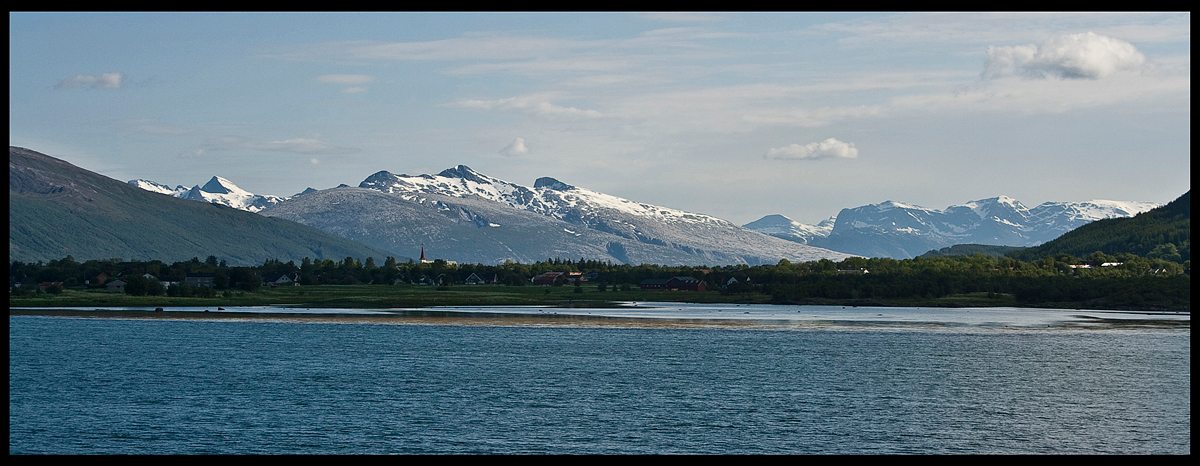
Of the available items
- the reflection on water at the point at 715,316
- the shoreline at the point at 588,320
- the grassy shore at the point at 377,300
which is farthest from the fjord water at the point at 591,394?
the grassy shore at the point at 377,300

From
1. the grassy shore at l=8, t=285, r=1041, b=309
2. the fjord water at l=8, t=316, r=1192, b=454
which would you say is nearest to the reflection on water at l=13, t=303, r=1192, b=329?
the grassy shore at l=8, t=285, r=1041, b=309

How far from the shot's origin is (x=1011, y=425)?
47.5m

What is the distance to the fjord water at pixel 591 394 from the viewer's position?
137 feet

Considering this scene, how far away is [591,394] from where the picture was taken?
55938 mm

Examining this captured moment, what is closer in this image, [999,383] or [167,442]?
[167,442]

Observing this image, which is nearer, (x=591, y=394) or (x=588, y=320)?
(x=591, y=394)

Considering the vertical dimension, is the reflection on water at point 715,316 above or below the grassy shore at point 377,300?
below

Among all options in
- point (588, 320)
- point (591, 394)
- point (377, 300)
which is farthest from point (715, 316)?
point (591, 394)

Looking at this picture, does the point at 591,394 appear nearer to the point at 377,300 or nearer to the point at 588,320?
the point at 588,320

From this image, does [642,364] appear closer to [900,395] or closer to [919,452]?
[900,395]

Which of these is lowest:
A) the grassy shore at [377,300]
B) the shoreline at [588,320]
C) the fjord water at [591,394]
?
the fjord water at [591,394]

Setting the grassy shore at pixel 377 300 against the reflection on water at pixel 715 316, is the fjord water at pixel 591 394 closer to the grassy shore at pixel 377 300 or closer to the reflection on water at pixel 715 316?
the reflection on water at pixel 715 316

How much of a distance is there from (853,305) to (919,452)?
5671 inches
